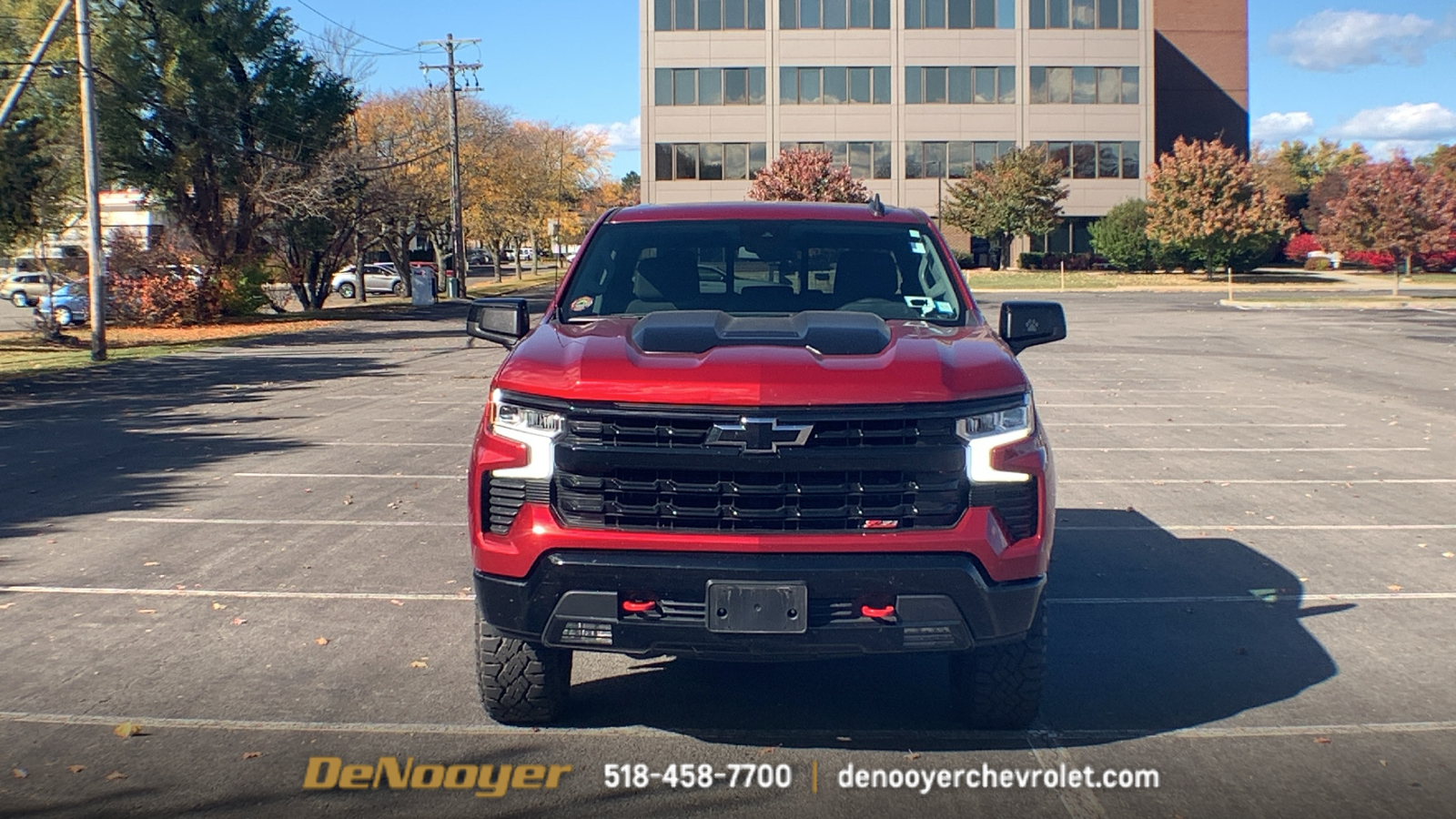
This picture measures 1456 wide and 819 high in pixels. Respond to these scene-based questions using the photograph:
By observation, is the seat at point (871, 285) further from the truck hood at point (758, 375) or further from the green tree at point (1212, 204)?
the green tree at point (1212, 204)

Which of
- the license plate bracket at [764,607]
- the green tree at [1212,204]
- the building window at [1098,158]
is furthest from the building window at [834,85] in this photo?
the license plate bracket at [764,607]

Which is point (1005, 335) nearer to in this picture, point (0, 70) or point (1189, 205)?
point (0, 70)

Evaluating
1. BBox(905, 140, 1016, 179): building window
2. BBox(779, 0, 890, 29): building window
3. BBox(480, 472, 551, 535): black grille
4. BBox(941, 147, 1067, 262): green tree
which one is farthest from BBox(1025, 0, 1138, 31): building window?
BBox(480, 472, 551, 535): black grille

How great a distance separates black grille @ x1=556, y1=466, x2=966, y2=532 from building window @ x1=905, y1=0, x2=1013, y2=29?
65.8m

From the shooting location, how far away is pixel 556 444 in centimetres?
440

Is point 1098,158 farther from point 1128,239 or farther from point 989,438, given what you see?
point 989,438

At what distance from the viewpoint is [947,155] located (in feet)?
223

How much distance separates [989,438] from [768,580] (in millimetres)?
895

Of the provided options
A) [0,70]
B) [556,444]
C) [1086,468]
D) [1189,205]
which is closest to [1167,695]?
[556,444]

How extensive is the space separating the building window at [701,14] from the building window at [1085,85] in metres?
14.6

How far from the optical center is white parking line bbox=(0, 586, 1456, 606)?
275 inches

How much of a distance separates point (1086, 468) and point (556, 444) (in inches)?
311

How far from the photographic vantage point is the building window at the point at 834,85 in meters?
66.5

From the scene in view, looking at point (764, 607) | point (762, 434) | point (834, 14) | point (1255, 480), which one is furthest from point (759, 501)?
point (834, 14)
